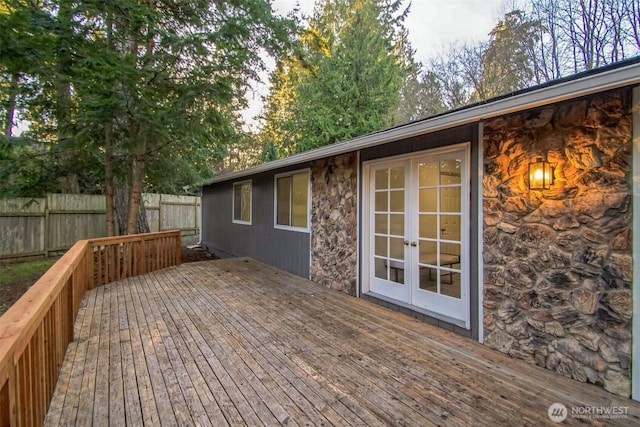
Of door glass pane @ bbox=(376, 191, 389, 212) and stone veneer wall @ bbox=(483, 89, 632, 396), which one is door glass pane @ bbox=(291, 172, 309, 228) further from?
stone veneer wall @ bbox=(483, 89, 632, 396)

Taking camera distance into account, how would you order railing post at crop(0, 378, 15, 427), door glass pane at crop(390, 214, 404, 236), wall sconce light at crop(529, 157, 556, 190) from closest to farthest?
railing post at crop(0, 378, 15, 427) → wall sconce light at crop(529, 157, 556, 190) → door glass pane at crop(390, 214, 404, 236)

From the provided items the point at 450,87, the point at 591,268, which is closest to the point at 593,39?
the point at 450,87

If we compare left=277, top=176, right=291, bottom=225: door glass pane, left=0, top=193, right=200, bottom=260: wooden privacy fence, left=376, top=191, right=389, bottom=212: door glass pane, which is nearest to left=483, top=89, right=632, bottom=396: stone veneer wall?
left=376, top=191, right=389, bottom=212: door glass pane

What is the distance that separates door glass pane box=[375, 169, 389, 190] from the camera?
4189 mm

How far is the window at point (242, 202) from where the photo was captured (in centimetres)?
800

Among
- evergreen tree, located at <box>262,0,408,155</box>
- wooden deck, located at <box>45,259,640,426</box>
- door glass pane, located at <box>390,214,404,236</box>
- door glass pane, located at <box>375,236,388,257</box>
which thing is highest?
evergreen tree, located at <box>262,0,408,155</box>

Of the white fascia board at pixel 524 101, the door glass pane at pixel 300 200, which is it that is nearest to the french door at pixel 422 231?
the white fascia board at pixel 524 101

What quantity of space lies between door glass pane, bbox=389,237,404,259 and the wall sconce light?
165 cm

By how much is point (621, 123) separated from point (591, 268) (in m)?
1.05

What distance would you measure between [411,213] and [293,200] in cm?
296

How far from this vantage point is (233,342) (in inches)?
117

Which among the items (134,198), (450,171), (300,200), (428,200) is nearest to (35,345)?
(428,200)

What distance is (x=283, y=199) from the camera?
6.52 metres

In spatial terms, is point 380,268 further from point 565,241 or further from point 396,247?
point 565,241
